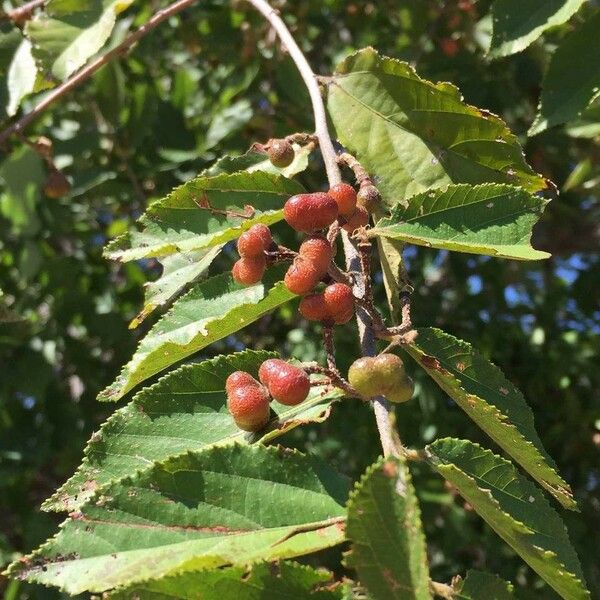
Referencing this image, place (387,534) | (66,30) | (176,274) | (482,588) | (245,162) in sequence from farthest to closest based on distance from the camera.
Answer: (66,30), (245,162), (176,274), (482,588), (387,534)

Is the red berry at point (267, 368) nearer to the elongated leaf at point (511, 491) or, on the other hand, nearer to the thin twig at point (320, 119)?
the elongated leaf at point (511, 491)

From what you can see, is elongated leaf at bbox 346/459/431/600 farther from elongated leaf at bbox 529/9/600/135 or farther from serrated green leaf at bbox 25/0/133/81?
serrated green leaf at bbox 25/0/133/81

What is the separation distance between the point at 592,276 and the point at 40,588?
7.76 ft

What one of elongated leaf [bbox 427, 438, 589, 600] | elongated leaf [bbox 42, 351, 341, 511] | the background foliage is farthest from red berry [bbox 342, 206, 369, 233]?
the background foliage

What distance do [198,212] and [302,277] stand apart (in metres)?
0.29

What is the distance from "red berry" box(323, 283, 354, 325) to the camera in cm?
104

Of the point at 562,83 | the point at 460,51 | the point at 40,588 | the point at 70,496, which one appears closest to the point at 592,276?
the point at 460,51

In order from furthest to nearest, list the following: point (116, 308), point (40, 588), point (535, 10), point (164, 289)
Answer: point (116, 308)
point (40, 588)
point (535, 10)
point (164, 289)

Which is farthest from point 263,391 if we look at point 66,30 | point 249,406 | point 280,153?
point 66,30

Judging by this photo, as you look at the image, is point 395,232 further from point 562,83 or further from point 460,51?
point 460,51

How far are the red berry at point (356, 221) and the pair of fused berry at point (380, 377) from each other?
0.29 m

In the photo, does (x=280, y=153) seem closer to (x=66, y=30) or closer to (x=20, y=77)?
(x=66, y=30)

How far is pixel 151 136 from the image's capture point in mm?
2863

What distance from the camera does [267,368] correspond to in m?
1.04
